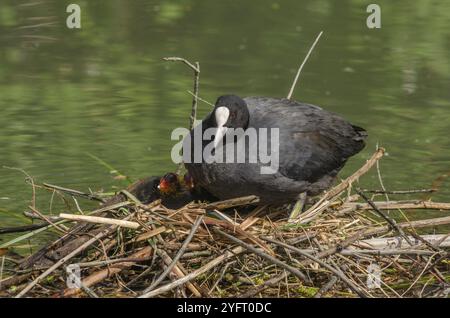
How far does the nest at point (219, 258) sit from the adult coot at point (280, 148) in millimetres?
147

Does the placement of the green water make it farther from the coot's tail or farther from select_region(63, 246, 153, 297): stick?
select_region(63, 246, 153, 297): stick

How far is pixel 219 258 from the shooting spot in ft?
18.6

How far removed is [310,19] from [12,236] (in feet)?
20.2

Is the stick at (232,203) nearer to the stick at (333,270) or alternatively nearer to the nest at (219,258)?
the nest at (219,258)

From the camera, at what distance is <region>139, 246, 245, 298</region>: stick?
539cm

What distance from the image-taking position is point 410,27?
39.1 ft

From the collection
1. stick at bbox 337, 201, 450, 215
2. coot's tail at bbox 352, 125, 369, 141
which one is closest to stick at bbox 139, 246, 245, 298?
stick at bbox 337, 201, 450, 215

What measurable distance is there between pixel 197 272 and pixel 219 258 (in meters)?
0.18

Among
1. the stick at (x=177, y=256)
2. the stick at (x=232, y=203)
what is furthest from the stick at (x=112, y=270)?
the stick at (x=232, y=203)

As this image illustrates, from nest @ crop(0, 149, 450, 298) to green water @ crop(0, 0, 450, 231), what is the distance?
1.38 m

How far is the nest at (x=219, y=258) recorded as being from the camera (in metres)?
5.62

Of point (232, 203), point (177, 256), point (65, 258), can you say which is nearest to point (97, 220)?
point (65, 258)
